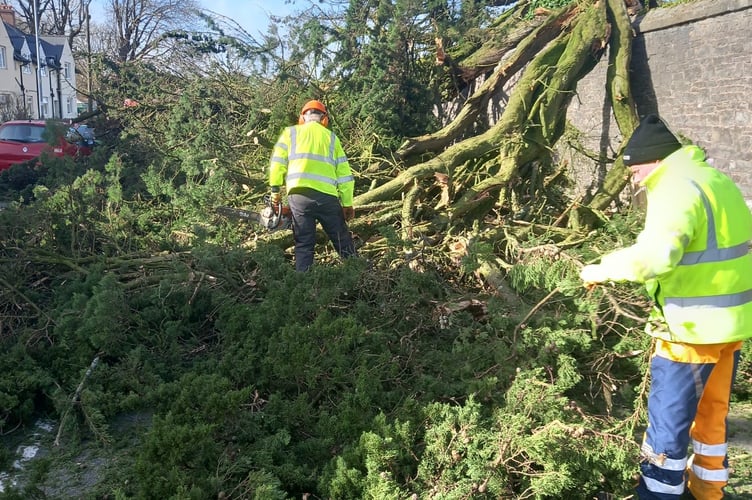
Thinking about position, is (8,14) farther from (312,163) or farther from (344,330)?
Result: (344,330)

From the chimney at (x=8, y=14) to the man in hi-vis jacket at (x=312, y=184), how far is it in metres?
43.4

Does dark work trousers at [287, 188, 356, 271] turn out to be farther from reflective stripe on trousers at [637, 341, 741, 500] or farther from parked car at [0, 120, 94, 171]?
parked car at [0, 120, 94, 171]

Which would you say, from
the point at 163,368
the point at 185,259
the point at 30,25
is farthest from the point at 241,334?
the point at 30,25

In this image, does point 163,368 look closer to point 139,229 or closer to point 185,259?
point 185,259

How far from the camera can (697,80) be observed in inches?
277

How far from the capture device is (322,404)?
3418mm

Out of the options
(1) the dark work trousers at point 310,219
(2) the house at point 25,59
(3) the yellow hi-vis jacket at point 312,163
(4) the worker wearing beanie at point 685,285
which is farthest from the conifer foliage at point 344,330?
(2) the house at point 25,59

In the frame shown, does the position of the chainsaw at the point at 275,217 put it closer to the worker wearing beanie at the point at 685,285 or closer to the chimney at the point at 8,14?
the worker wearing beanie at the point at 685,285

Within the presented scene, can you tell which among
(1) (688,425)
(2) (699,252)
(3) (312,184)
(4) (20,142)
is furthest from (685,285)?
(4) (20,142)

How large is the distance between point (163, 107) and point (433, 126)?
4.29 metres

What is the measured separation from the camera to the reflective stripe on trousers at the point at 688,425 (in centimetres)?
252

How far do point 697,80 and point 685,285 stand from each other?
5.59 meters

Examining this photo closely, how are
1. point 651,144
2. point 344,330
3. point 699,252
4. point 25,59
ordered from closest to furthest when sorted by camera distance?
point 699,252, point 651,144, point 344,330, point 25,59

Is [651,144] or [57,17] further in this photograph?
[57,17]
